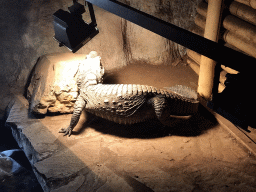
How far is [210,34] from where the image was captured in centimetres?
451

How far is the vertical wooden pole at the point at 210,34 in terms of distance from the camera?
14.1 ft

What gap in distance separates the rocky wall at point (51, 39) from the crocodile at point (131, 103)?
205cm

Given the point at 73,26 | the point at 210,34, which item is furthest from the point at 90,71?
the point at 73,26

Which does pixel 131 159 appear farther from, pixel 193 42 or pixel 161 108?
pixel 193 42

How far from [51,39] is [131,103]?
Result: 10.6 ft

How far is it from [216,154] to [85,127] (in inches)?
100.0

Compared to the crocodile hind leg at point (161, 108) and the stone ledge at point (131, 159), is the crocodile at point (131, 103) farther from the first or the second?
the stone ledge at point (131, 159)

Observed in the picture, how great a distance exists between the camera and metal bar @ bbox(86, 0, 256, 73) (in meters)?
1.31

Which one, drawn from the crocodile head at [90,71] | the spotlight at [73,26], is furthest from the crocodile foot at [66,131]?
the spotlight at [73,26]

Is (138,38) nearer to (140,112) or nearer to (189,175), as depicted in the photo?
(140,112)

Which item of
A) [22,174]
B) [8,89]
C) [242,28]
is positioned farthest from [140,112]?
[8,89]

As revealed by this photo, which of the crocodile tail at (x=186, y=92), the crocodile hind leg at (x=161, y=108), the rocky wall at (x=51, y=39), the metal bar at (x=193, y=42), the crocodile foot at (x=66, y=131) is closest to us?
the metal bar at (x=193, y=42)

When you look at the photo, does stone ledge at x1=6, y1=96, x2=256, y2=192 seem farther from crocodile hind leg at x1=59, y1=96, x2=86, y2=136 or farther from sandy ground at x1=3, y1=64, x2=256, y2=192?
crocodile hind leg at x1=59, y1=96, x2=86, y2=136

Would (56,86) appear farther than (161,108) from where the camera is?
Yes
